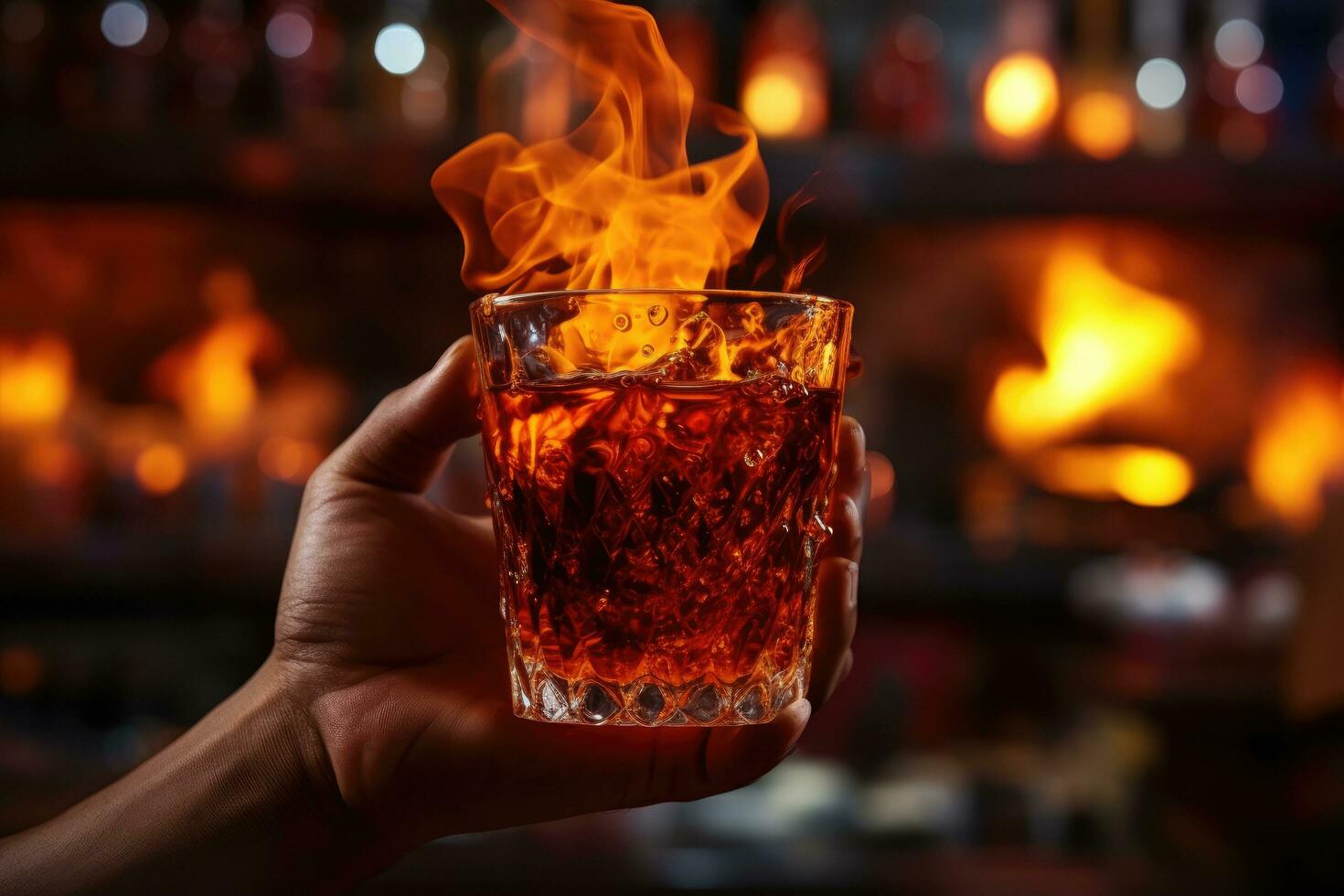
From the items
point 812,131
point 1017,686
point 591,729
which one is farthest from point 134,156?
point 1017,686

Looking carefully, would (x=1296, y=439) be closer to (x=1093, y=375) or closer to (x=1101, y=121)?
(x=1093, y=375)

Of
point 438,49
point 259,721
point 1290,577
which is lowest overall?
point 1290,577

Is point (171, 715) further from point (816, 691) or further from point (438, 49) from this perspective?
point (816, 691)

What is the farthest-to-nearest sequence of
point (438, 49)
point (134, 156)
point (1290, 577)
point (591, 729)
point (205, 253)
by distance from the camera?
point (205, 253) → point (438, 49) → point (1290, 577) → point (134, 156) → point (591, 729)

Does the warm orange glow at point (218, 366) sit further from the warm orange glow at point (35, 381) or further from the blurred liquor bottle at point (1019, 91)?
the blurred liquor bottle at point (1019, 91)

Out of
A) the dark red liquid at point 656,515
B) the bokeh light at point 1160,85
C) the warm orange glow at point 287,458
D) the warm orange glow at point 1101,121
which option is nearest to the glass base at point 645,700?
the dark red liquid at point 656,515
